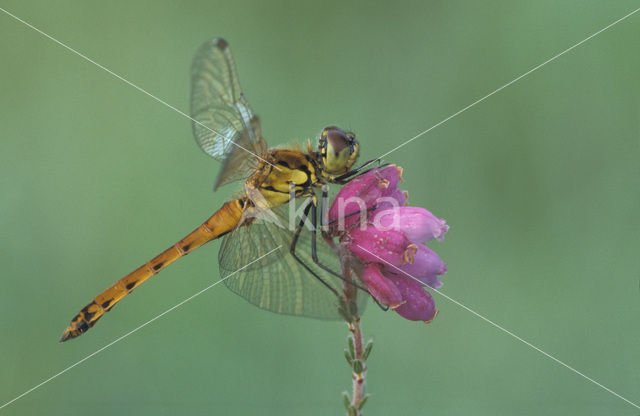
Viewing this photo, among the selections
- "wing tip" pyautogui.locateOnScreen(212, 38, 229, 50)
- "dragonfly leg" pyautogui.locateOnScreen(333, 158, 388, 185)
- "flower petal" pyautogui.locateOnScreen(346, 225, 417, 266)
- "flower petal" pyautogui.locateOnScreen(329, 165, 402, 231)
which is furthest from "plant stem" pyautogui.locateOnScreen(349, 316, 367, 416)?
"wing tip" pyautogui.locateOnScreen(212, 38, 229, 50)

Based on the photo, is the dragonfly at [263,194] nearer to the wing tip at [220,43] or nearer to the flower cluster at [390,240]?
the wing tip at [220,43]

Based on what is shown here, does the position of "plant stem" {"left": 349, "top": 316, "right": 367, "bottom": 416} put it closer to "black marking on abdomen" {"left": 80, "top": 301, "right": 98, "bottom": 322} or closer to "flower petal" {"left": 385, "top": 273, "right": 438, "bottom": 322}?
"flower petal" {"left": 385, "top": 273, "right": 438, "bottom": 322}

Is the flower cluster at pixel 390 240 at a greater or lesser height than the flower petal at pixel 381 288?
greater

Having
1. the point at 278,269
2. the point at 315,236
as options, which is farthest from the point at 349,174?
the point at 278,269

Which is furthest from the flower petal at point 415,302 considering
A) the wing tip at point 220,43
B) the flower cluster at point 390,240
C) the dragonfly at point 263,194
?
the wing tip at point 220,43

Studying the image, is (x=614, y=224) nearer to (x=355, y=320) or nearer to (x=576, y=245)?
(x=576, y=245)

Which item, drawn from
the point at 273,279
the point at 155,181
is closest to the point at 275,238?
the point at 273,279
